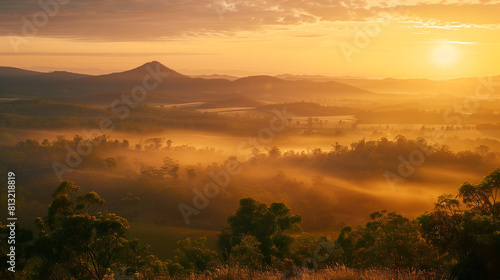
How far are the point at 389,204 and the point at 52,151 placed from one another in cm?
8196

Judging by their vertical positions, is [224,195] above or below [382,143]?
below

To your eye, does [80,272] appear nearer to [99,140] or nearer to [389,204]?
[389,204]

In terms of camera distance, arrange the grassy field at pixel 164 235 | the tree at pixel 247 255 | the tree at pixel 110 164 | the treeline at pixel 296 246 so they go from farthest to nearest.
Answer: the tree at pixel 110 164
the grassy field at pixel 164 235
the tree at pixel 247 255
the treeline at pixel 296 246

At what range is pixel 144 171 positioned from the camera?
3447 inches

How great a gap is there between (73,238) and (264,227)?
14508mm

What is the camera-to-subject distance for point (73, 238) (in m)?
16.5

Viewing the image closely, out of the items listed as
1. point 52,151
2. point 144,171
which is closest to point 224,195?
point 144,171

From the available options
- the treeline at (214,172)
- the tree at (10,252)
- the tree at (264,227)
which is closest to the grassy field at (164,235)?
the treeline at (214,172)

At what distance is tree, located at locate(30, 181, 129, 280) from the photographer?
1647 centimetres

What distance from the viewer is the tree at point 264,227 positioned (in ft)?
88.7

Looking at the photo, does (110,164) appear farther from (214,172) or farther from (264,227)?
(264,227)

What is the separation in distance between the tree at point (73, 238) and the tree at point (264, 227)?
10.8 meters

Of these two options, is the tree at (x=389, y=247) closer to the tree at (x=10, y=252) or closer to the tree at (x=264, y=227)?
the tree at (x=264, y=227)

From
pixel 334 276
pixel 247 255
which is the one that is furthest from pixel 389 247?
pixel 334 276
